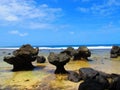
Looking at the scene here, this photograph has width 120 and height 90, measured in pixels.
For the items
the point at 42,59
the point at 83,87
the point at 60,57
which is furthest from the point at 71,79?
the point at 42,59

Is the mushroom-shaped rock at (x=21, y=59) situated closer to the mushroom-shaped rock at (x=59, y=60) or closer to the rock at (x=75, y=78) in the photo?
the mushroom-shaped rock at (x=59, y=60)

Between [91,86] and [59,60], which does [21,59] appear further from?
[91,86]

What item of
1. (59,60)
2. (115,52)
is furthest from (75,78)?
(115,52)

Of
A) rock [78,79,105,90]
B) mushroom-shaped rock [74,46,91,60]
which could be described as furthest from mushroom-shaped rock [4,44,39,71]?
rock [78,79,105,90]

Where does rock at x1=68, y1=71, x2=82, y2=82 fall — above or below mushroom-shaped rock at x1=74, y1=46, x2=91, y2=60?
below

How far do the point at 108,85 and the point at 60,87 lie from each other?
3.06 meters

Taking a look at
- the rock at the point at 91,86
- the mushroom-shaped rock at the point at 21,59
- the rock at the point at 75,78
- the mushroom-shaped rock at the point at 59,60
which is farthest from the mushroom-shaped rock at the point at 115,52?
the rock at the point at 91,86

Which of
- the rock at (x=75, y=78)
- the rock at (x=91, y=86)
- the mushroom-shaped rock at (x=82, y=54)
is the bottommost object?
the rock at (x=75, y=78)

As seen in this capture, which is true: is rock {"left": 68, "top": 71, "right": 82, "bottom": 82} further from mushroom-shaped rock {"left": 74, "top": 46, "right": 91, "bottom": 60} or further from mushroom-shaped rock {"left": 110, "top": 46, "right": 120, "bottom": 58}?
mushroom-shaped rock {"left": 110, "top": 46, "right": 120, "bottom": 58}

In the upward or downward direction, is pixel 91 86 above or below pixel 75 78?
above

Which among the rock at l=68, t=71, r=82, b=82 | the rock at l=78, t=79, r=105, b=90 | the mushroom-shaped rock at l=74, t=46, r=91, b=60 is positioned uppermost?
the mushroom-shaped rock at l=74, t=46, r=91, b=60

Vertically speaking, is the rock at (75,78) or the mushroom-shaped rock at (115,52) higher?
the mushroom-shaped rock at (115,52)

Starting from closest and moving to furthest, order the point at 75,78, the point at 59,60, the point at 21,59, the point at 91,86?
the point at 91,86, the point at 75,78, the point at 59,60, the point at 21,59

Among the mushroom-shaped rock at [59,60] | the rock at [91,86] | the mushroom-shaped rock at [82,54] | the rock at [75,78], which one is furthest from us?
the mushroom-shaped rock at [82,54]
